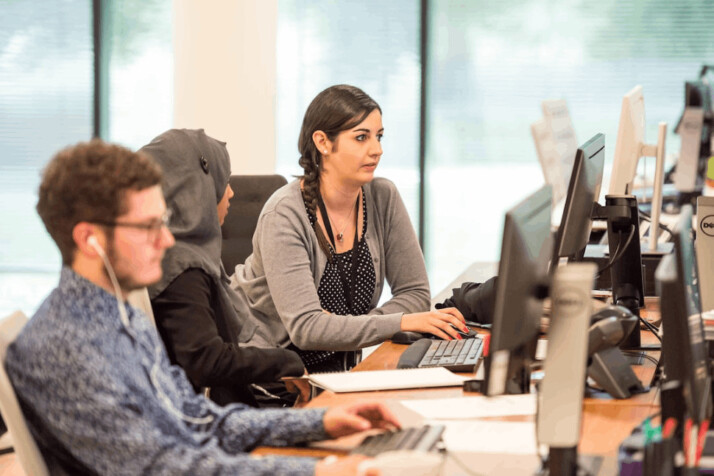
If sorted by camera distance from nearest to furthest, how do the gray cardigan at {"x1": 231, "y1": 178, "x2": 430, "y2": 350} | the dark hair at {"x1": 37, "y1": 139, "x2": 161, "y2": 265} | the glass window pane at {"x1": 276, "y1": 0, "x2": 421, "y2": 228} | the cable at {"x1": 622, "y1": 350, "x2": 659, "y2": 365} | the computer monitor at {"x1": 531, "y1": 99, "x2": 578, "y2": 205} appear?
the dark hair at {"x1": 37, "y1": 139, "x2": 161, "y2": 265} → the cable at {"x1": 622, "y1": 350, "x2": 659, "y2": 365} → the gray cardigan at {"x1": 231, "y1": 178, "x2": 430, "y2": 350} → the computer monitor at {"x1": 531, "y1": 99, "x2": 578, "y2": 205} → the glass window pane at {"x1": 276, "y1": 0, "x2": 421, "y2": 228}

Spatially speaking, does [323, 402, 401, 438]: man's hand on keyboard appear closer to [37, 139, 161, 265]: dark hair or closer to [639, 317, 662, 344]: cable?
[37, 139, 161, 265]: dark hair

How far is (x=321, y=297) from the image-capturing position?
9.21 feet


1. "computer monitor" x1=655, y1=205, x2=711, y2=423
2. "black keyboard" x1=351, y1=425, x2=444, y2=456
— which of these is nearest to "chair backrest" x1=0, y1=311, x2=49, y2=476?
"black keyboard" x1=351, y1=425, x2=444, y2=456

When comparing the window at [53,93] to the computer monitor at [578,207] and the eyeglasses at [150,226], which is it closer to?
the computer monitor at [578,207]

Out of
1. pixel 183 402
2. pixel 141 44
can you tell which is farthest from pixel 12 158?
pixel 183 402

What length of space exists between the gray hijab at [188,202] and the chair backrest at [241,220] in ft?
3.21

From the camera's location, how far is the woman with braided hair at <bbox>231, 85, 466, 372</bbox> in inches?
104

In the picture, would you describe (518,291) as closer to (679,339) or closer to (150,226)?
(679,339)

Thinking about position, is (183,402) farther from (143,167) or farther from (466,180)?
(466,180)

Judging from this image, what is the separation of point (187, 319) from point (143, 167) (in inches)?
30.8

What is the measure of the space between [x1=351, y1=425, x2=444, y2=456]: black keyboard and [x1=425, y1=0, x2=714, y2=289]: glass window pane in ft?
14.4

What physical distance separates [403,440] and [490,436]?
0.22 meters

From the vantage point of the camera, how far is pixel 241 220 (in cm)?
332

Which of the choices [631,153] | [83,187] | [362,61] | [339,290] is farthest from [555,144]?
[83,187]
